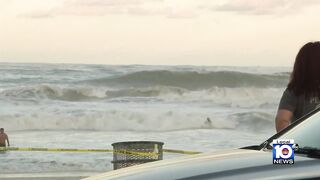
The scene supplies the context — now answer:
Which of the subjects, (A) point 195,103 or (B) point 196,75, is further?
(B) point 196,75

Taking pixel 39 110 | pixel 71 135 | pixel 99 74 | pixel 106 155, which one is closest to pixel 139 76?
pixel 99 74

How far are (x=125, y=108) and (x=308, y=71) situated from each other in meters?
26.2

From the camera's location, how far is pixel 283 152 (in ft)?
10.1

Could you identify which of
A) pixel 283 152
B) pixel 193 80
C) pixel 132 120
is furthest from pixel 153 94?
pixel 283 152

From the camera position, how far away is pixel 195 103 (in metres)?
34.2

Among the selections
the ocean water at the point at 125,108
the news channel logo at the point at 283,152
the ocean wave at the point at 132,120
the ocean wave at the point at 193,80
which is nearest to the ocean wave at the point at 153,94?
the ocean water at the point at 125,108

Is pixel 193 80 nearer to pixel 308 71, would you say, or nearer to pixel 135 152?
pixel 135 152

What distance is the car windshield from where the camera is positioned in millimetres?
3371

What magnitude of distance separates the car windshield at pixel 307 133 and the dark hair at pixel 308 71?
0.78m

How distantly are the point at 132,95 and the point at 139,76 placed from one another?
213 inches

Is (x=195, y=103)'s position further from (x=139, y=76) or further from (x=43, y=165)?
(x=43, y=165)

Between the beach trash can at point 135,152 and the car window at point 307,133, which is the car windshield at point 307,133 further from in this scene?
the beach trash can at point 135,152

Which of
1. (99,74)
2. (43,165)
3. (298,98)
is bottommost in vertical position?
(43,165)

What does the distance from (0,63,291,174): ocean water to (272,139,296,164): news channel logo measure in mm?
8881
